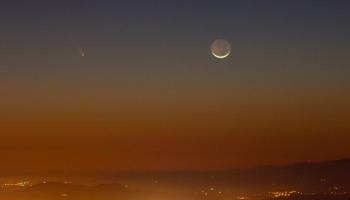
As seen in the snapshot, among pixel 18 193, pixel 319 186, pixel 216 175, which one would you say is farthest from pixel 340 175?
pixel 18 193

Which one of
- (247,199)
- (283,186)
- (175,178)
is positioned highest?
(175,178)

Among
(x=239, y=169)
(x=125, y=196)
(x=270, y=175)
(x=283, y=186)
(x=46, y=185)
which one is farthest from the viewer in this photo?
(x=239, y=169)

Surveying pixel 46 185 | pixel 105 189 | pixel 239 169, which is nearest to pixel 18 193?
pixel 46 185

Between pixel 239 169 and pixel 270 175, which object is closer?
pixel 270 175

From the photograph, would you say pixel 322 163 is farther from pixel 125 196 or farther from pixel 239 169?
pixel 125 196

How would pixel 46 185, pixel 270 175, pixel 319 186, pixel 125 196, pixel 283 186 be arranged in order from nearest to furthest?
pixel 125 196, pixel 46 185, pixel 319 186, pixel 283 186, pixel 270 175

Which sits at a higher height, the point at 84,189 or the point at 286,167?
the point at 286,167

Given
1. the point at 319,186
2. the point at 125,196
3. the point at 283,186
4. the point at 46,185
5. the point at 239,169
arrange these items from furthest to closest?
the point at 239,169 < the point at 283,186 < the point at 319,186 < the point at 46,185 < the point at 125,196

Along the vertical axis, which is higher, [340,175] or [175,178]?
[175,178]

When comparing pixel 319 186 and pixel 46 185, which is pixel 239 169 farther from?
pixel 46 185
